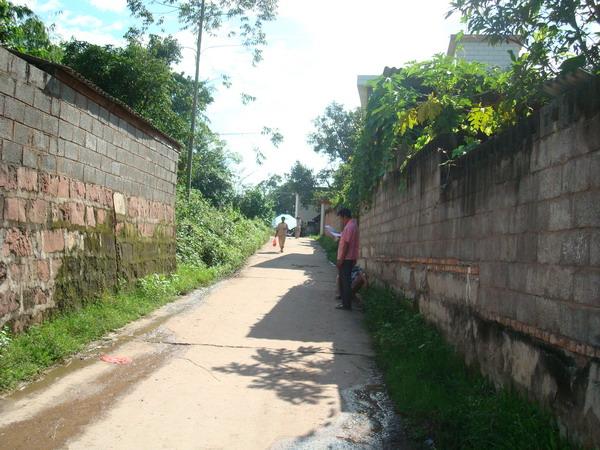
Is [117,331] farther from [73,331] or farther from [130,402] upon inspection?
[130,402]

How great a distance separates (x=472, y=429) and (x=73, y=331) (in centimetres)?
417

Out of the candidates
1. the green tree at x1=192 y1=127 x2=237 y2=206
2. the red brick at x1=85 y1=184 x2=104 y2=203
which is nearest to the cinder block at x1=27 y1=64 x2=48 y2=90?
the red brick at x1=85 y1=184 x2=104 y2=203

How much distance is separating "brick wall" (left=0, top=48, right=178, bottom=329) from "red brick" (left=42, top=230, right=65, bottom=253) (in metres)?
0.01

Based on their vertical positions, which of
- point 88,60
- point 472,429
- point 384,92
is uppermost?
point 88,60

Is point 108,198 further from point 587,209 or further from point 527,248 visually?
point 587,209

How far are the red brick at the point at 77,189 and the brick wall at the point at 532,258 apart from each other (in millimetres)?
4279

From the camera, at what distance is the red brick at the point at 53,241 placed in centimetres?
547

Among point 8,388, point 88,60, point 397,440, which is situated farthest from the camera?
point 88,60

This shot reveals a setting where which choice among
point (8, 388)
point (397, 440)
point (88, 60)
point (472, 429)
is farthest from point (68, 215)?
point (88, 60)

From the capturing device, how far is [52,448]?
308 centimetres

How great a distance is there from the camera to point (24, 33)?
544 inches

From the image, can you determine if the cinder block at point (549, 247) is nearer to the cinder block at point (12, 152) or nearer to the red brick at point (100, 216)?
the cinder block at point (12, 152)

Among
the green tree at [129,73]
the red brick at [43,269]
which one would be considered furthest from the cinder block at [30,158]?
the green tree at [129,73]

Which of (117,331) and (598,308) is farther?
(117,331)
